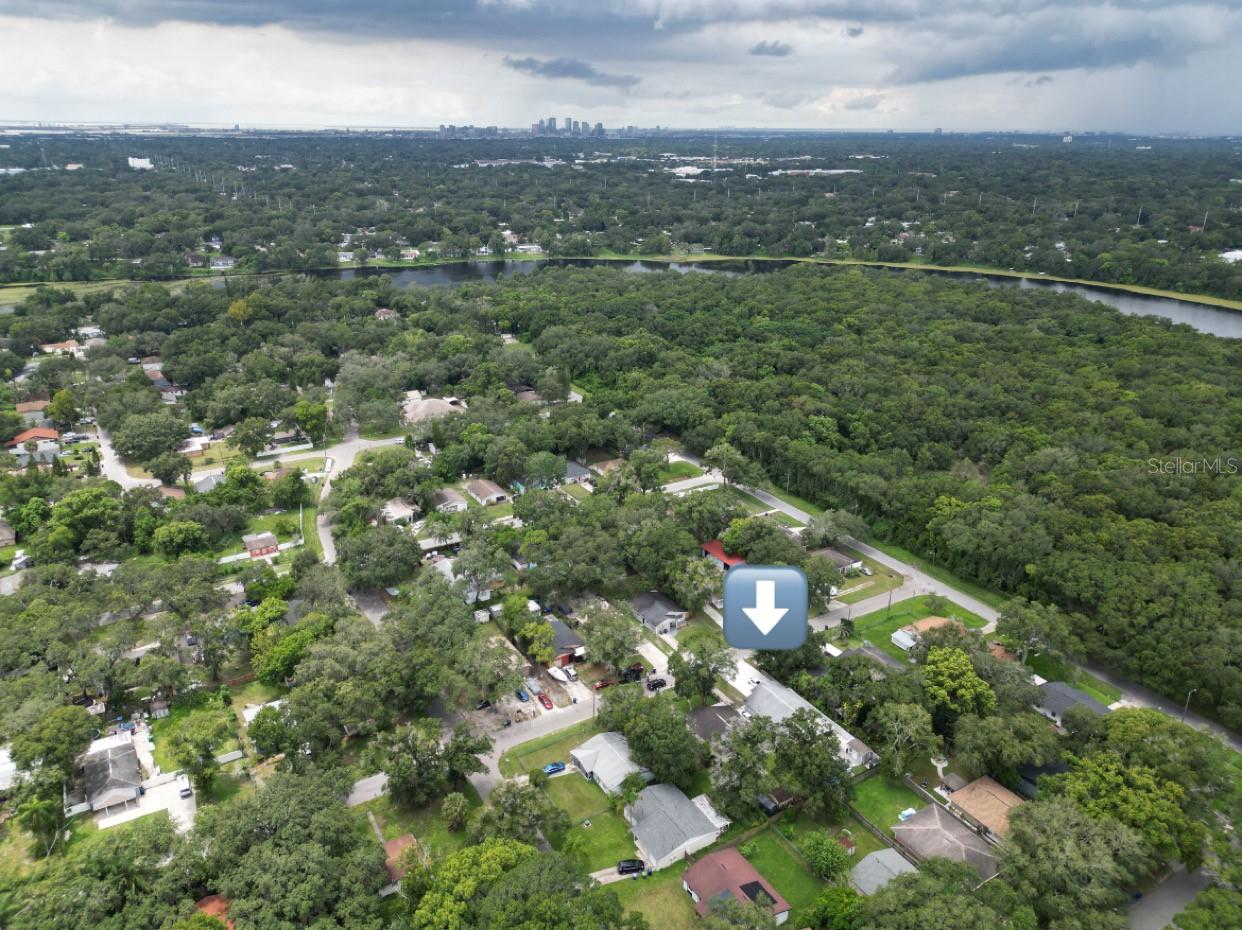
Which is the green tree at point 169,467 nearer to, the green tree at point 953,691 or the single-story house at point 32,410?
the single-story house at point 32,410

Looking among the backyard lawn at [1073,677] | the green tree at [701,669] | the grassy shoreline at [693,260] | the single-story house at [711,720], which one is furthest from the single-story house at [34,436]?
the backyard lawn at [1073,677]

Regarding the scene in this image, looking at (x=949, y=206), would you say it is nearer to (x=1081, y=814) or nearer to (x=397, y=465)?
(x=397, y=465)

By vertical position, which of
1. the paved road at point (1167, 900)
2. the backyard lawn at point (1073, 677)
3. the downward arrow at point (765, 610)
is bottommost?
the paved road at point (1167, 900)

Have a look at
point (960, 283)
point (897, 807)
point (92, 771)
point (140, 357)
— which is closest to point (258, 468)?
point (92, 771)

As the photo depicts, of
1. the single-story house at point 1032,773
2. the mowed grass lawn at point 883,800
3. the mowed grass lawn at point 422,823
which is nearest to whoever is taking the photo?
the mowed grass lawn at point 422,823

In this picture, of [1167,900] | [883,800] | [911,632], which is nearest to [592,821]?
[883,800]

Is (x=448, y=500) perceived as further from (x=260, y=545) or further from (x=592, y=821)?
(x=592, y=821)
